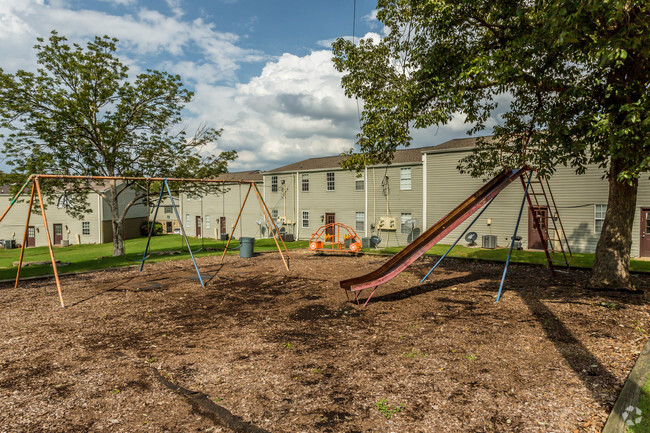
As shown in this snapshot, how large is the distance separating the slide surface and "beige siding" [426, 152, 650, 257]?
518 inches

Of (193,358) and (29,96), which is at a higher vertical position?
(29,96)

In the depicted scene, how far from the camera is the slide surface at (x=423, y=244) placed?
925 centimetres

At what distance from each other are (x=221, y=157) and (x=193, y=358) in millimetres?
19768

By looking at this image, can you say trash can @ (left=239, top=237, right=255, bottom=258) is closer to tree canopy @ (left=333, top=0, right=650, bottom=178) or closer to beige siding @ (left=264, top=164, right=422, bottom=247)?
tree canopy @ (left=333, top=0, right=650, bottom=178)

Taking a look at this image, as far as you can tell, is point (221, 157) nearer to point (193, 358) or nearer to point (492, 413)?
point (193, 358)

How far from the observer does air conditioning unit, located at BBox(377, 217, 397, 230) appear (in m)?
27.3

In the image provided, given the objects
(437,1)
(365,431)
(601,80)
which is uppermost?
(437,1)

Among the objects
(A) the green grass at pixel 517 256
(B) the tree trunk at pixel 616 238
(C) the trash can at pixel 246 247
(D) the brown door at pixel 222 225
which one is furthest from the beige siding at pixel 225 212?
(B) the tree trunk at pixel 616 238

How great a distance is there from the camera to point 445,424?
13.6 ft

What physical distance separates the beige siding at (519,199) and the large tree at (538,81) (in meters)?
9.60

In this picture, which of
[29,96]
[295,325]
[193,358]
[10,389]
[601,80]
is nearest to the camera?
[10,389]

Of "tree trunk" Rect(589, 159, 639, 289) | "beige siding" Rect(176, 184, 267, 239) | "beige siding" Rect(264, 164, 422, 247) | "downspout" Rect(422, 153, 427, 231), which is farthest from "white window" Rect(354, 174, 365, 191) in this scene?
"tree trunk" Rect(589, 159, 639, 289)

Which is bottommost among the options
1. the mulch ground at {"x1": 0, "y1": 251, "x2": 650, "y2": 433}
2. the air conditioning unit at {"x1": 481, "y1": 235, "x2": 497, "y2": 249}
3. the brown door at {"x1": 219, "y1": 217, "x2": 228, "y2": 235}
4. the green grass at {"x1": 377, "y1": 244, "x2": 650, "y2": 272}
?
the mulch ground at {"x1": 0, "y1": 251, "x2": 650, "y2": 433}

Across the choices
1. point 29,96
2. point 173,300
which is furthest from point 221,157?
point 173,300
